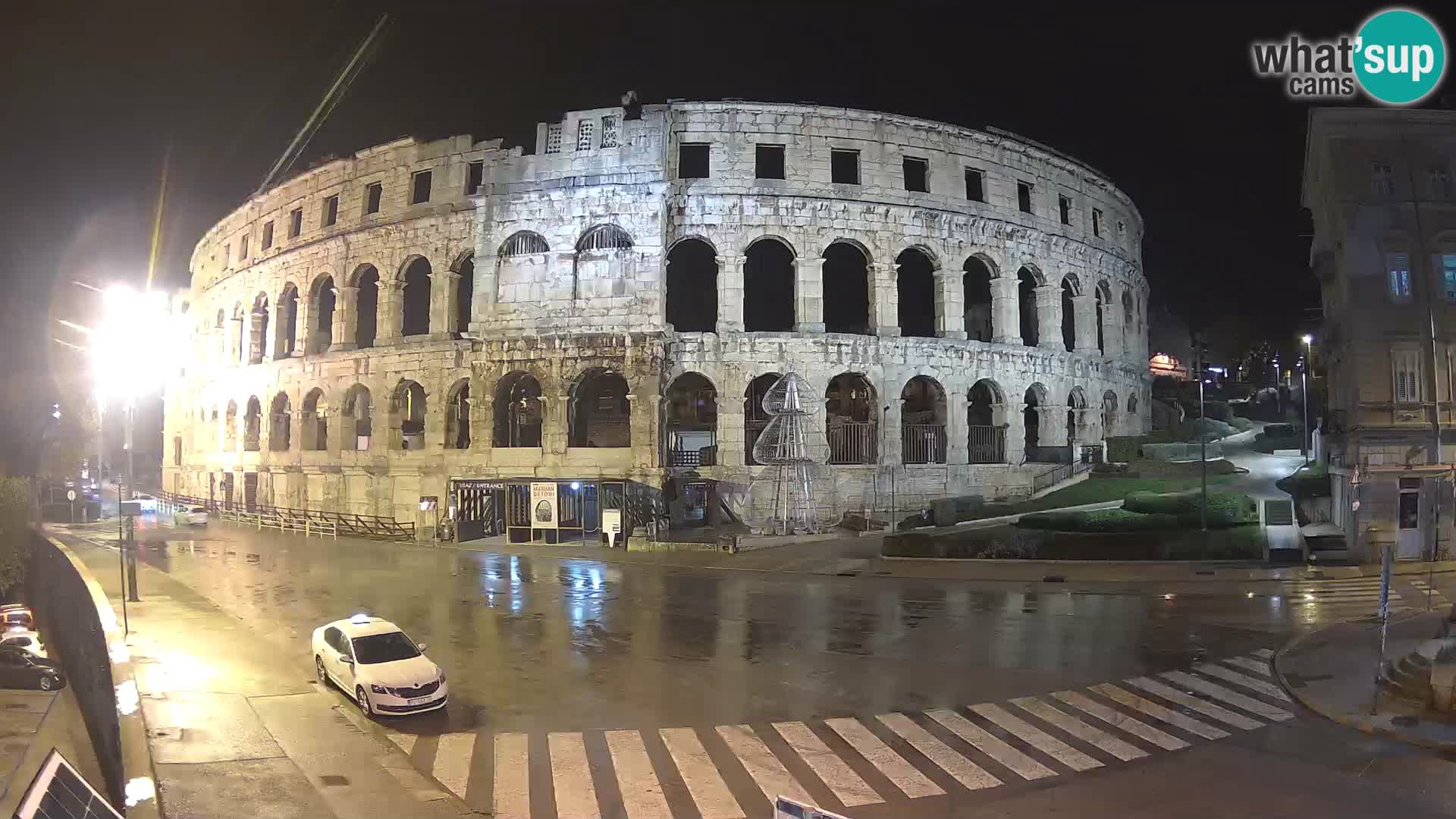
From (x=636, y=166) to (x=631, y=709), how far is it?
29.5 m

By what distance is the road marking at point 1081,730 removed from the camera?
38.4ft

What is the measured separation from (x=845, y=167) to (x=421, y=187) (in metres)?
23.6

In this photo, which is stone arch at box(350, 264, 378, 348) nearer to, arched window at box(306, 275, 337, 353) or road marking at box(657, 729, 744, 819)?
arched window at box(306, 275, 337, 353)

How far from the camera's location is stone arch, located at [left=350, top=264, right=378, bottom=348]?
1829 inches

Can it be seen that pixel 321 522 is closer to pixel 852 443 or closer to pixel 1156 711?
pixel 852 443

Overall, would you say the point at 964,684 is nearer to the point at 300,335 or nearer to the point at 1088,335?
the point at 1088,335

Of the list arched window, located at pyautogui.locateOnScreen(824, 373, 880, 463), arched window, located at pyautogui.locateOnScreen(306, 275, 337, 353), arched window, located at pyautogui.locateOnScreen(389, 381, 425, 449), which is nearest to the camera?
arched window, located at pyautogui.locateOnScreen(824, 373, 880, 463)

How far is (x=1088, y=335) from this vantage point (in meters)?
47.5

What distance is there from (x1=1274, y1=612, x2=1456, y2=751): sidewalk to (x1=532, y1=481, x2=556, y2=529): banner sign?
28.3 metres

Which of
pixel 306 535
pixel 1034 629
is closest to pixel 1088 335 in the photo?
pixel 1034 629

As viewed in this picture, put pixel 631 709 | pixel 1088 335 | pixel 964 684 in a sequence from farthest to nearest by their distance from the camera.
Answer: pixel 1088 335, pixel 964 684, pixel 631 709

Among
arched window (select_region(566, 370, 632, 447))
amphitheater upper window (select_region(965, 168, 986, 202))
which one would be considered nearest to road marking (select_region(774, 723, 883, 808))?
arched window (select_region(566, 370, 632, 447))

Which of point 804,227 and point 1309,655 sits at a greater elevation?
point 804,227

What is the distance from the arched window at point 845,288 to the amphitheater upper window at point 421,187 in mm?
25441
